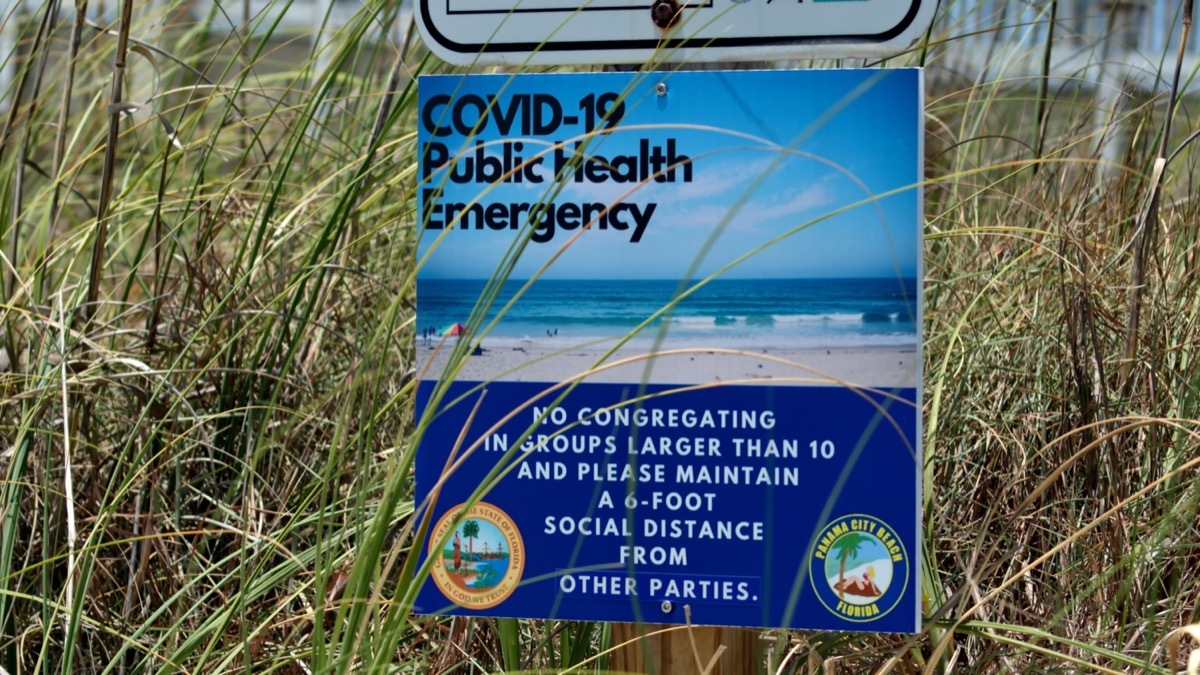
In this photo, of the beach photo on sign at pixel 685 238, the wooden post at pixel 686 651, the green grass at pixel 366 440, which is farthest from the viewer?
the green grass at pixel 366 440

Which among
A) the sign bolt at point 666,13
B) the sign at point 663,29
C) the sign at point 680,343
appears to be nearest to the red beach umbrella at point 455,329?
the sign at point 680,343

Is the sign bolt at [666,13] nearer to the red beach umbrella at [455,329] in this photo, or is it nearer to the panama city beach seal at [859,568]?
the red beach umbrella at [455,329]

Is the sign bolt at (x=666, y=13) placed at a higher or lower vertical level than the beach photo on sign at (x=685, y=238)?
higher

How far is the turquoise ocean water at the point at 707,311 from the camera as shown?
4.73 ft

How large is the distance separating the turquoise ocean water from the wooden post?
15.2 inches

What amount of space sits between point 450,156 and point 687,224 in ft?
1.04

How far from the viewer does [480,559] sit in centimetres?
153

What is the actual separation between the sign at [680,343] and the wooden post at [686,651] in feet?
0.33

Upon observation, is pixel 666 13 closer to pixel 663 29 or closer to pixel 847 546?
pixel 663 29

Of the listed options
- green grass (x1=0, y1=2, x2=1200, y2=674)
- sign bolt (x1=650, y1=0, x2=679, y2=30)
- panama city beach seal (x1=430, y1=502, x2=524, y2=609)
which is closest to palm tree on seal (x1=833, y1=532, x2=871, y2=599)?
green grass (x1=0, y1=2, x2=1200, y2=674)

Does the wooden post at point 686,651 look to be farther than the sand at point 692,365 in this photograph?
Yes

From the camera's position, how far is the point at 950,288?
7.57 feet

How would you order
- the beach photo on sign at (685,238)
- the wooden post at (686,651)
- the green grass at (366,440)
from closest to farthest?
1. the beach photo on sign at (685,238)
2. the wooden post at (686,651)
3. the green grass at (366,440)

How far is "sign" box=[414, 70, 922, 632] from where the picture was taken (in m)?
1.45
